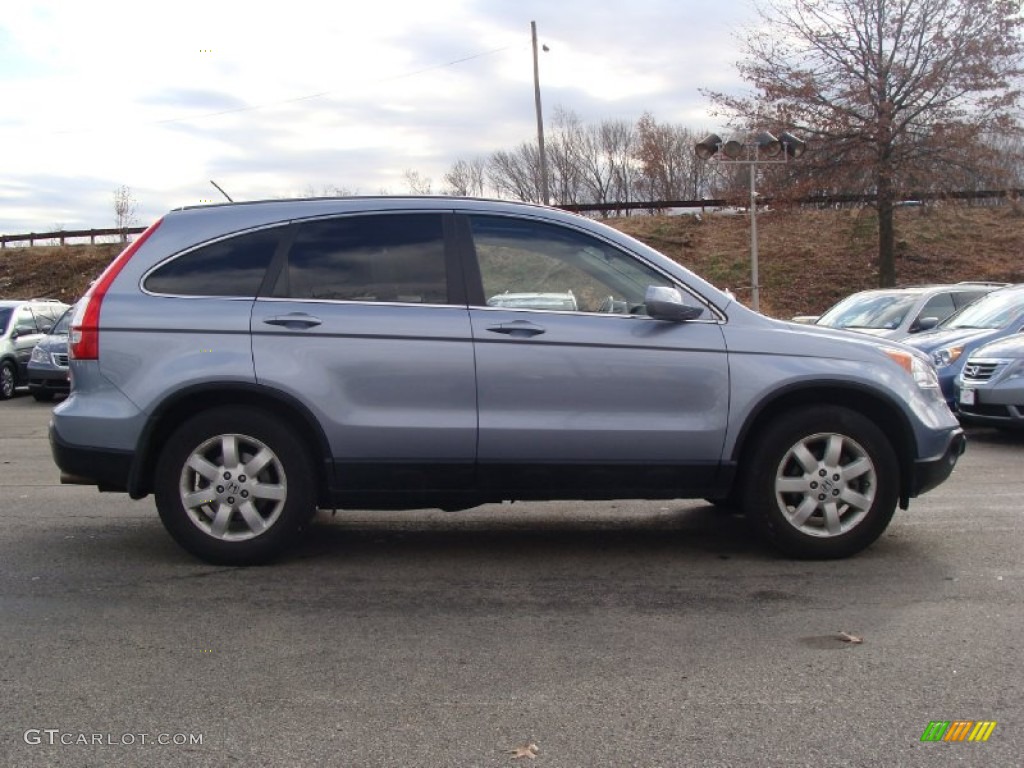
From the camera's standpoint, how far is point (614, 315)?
16.7 ft

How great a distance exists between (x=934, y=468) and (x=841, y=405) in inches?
23.3

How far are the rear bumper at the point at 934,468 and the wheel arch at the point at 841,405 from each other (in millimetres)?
Result: 30

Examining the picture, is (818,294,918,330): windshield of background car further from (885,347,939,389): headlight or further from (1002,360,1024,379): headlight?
(885,347,939,389): headlight

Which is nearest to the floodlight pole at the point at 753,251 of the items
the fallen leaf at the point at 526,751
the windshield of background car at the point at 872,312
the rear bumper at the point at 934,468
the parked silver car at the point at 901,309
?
the windshield of background car at the point at 872,312

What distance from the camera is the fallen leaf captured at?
10.1ft

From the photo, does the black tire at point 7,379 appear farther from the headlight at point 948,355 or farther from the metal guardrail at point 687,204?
the headlight at point 948,355

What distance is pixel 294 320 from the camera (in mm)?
4992

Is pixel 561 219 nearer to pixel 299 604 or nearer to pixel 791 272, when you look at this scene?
pixel 299 604

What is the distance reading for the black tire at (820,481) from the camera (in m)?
5.11

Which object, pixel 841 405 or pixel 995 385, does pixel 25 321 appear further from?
pixel 841 405

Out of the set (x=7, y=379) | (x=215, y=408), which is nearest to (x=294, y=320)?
(x=215, y=408)

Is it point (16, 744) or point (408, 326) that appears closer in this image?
point (16, 744)

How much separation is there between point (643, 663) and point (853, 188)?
22.7 metres

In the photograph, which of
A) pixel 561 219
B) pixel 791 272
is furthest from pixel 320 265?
pixel 791 272
